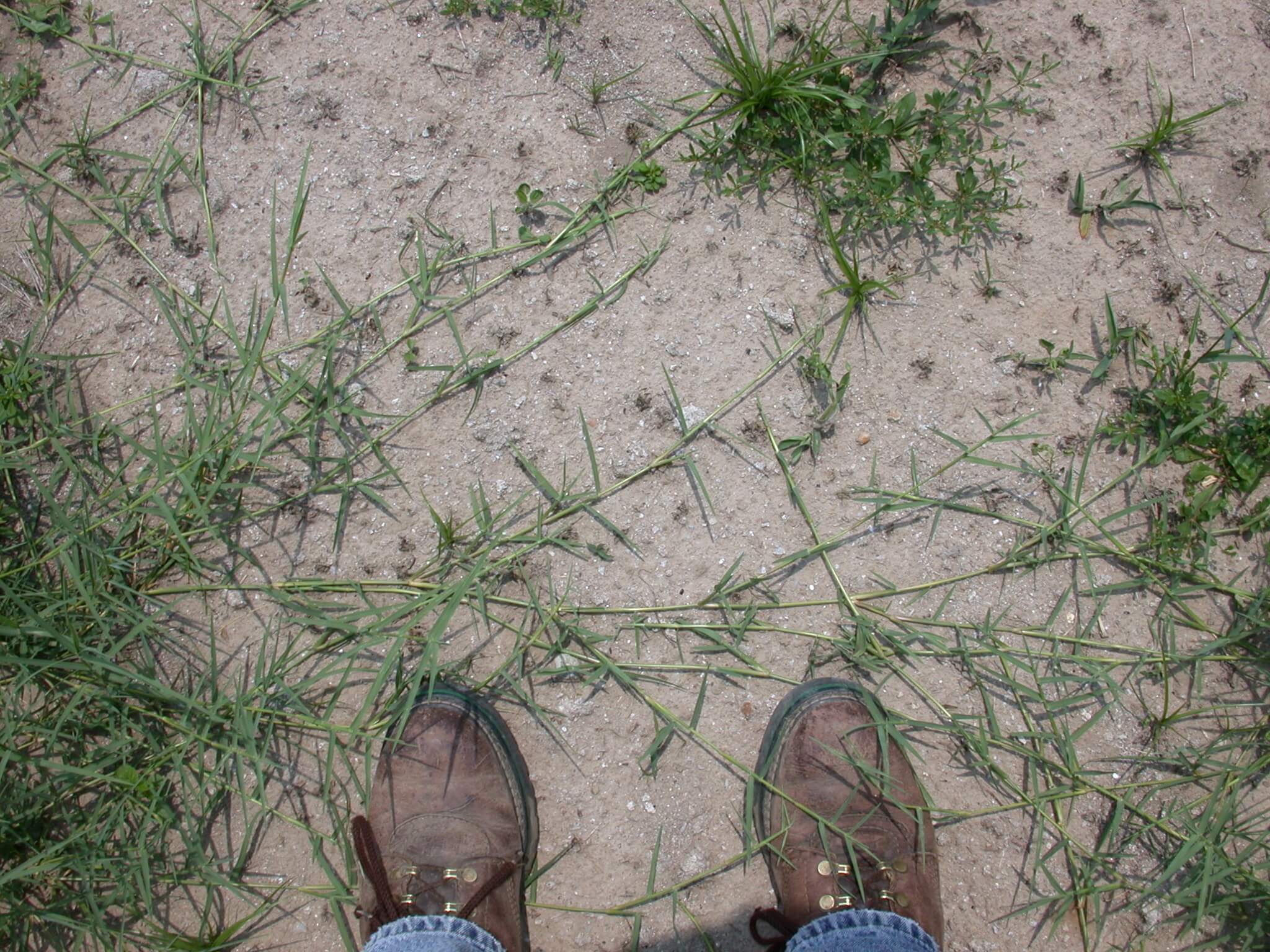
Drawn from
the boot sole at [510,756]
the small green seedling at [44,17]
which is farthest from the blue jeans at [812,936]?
the small green seedling at [44,17]

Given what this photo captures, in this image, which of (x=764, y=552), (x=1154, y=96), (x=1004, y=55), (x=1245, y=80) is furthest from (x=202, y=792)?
(x=1245, y=80)

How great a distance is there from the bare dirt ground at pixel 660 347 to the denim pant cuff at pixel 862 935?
0.16 m

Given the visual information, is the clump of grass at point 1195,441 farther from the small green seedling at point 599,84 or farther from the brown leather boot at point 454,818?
the brown leather boot at point 454,818

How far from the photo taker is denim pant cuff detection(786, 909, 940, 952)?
5.60 ft

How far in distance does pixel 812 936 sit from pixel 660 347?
4.44 ft

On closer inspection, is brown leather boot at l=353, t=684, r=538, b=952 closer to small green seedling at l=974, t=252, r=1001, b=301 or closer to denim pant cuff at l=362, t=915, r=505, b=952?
denim pant cuff at l=362, t=915, r=505, b=952

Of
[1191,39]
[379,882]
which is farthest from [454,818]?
[1191,39]

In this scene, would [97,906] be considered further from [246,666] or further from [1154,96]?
[1154,96]

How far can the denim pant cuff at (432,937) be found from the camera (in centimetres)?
172

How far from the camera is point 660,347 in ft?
6.63

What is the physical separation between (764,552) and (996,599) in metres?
0.55

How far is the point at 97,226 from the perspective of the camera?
6.94ft

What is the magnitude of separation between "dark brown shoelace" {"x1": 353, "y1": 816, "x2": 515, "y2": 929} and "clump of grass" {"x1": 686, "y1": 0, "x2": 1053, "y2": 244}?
170 centimetres

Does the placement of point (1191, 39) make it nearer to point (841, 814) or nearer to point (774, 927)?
point (841, 814)
